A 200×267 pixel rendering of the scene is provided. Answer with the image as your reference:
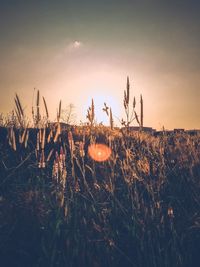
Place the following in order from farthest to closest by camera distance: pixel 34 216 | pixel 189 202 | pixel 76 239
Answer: pixel 189 202, pixel 34 216, pixel 76 239

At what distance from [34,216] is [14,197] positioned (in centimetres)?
56

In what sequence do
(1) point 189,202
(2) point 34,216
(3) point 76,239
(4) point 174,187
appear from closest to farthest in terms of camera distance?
(3) point 76,239
(2) point 34,216
(1) point 189,202
(4) point 174,187

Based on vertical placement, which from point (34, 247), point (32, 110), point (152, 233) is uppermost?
point (32, 110)

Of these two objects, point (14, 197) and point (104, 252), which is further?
point (14, 197)

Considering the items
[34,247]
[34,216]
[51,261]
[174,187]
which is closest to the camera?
[51,261]

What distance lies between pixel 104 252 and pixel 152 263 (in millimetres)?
312

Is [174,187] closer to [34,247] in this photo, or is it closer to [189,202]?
[189,202]

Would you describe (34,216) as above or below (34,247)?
above

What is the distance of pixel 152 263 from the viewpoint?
70.3 inches

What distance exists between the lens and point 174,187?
2883 millimetres

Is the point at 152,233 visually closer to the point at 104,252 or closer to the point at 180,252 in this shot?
the point at 180,252

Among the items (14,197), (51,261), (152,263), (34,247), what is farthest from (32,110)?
(152,263)

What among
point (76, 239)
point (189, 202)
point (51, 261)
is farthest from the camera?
point (189, 202)

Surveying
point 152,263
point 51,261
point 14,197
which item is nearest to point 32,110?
point 14,197
